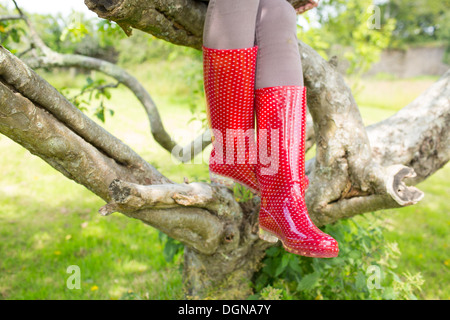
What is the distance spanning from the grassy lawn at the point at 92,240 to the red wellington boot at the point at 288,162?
3.21 feet

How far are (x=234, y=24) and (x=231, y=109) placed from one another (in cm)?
28

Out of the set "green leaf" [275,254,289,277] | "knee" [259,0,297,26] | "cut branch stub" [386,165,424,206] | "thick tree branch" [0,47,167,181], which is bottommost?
"green leaf" [275,254,289,277]

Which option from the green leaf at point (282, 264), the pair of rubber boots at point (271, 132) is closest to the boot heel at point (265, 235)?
the pair of rubber boots at point (271, 132)

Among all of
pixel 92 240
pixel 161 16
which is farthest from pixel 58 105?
pixel 92 240

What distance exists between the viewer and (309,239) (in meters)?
1.27

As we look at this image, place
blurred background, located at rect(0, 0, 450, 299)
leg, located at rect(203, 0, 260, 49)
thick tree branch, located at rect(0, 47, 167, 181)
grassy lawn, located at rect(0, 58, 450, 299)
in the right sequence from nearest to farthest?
thick tree branch, located at rect(0, 47, 167, 181) → leg, located at rect(203, 0, 260, 49) → blurred background, located at rect(0, 0, 450, 299) → grassy lawn, located at rect(0, 58, 450, 299)

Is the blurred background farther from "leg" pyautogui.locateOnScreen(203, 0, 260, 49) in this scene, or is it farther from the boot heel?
"leg" pyautogui.locateOnScreen(203, 0, 260, 49)

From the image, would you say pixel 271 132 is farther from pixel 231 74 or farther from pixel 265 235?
pixel 265 235

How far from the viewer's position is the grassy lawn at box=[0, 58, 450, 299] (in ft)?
8.84

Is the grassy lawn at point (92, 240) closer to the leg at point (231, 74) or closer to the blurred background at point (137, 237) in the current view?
the blurred background at point (137, 237)

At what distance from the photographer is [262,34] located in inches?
52.1

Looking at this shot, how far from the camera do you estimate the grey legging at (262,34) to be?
1.29 meters

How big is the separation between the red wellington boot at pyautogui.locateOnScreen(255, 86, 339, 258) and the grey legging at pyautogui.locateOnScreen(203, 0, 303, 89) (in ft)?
0.17

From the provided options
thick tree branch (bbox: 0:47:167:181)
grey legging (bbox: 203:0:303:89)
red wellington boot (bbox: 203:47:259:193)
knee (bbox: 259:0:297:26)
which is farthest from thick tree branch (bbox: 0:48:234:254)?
knee (bbox: 259:0:297:26)
